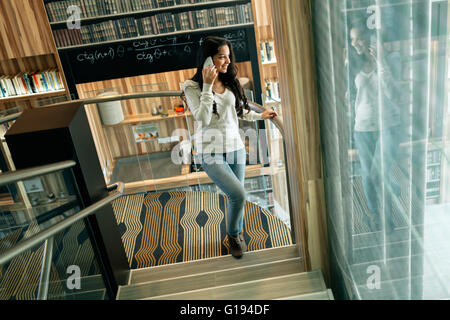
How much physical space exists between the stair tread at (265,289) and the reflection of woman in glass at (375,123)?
0.85 metres

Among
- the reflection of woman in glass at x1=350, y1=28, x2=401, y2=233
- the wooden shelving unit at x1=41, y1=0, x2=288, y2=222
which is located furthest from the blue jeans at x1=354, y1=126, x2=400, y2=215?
the wooden shelving unit at x1=41, y1=0, x2=288, y2=222

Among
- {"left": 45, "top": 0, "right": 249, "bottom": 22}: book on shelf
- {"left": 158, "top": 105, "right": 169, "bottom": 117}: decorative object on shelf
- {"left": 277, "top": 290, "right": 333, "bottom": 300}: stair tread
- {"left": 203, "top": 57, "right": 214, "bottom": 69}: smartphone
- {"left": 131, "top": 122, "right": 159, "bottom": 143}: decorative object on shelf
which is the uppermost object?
{"left": 45, "top": 0, "right": 249, "bottom": 22}: book on shelf

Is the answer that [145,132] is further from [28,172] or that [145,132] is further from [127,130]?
[28,172]

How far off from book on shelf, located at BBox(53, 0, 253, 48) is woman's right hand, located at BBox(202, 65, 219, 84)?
3271 mm

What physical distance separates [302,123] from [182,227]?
4.85 feet

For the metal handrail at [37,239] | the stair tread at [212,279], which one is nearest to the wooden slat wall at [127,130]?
the stair tread at [212,279]

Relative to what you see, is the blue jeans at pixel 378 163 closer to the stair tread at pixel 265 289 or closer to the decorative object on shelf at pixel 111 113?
the stair tread at pixel 265 289

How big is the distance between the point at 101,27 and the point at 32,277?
422cm

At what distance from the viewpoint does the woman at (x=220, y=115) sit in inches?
87.2

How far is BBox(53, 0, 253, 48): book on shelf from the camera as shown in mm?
5125

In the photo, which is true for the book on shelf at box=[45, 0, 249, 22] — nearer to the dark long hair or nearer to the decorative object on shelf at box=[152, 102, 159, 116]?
the decorative object on shelf at box=[152, 102, 159, 116]

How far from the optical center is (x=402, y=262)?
121 centimetres

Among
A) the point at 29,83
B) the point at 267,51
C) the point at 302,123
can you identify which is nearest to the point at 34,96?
the point at 29,83
